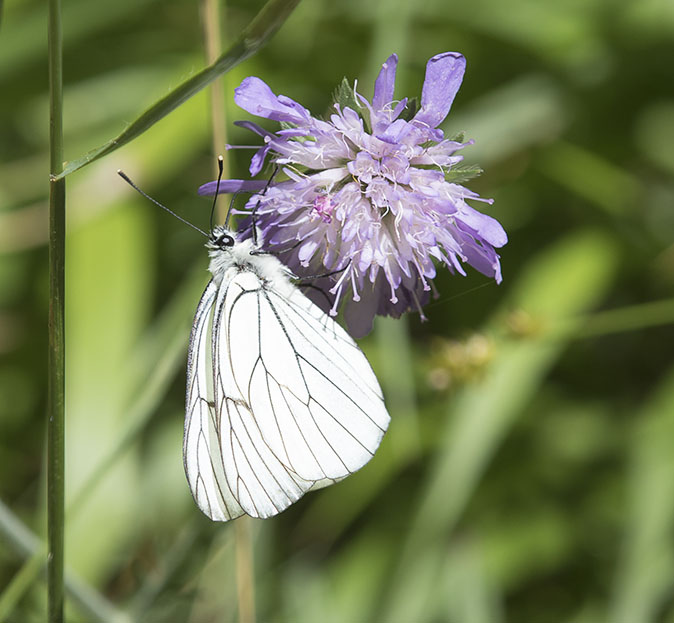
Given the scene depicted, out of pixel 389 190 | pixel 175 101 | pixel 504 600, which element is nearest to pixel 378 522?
pixel 504 600

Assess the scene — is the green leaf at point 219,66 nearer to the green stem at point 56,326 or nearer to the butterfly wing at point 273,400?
the green stem at point 56,326

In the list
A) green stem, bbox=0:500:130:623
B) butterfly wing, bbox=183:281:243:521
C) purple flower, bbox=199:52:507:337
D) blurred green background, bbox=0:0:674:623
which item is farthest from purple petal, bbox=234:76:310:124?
blurred green background, bbox=0:0:674:623

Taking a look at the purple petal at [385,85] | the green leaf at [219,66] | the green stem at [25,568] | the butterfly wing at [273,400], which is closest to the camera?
the green leaf at [219,66]

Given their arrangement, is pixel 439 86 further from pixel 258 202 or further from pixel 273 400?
pixel 273 400

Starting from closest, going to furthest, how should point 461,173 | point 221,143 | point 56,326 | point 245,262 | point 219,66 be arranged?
point 219,66 → point 56,326 → point 461,173 → point 245,262 → point 221,143

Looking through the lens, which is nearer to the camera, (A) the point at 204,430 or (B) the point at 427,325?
(A) the point at 204,430

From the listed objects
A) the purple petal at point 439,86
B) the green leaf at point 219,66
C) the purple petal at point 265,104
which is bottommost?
the purple petal at point 439,86

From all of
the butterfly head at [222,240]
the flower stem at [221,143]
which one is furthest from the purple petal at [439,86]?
the flower stem at [221,143]

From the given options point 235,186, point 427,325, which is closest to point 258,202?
point 235,186
